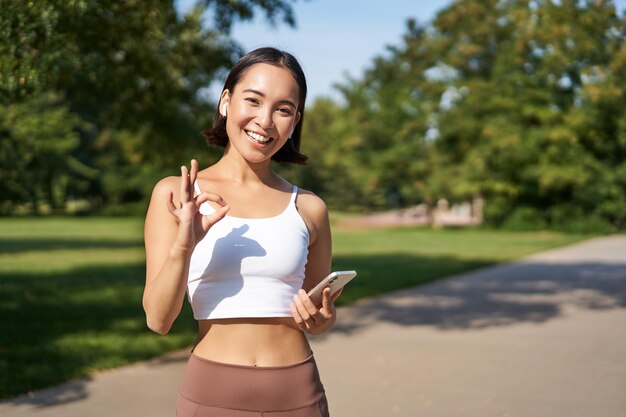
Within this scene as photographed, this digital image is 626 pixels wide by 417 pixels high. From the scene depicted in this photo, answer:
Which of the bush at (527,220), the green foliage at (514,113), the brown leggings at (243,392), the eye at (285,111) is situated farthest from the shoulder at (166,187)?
the bush at (527,220)

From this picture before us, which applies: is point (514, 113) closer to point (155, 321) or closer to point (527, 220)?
point (527, 220)

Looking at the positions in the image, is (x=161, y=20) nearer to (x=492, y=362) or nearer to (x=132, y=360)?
(x=132, y=360)

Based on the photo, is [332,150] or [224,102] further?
[332,150]

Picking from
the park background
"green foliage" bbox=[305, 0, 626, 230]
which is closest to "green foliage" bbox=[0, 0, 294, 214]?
the park background

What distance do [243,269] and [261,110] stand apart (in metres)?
0.42

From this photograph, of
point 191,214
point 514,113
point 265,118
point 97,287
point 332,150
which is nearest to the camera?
point 191,214

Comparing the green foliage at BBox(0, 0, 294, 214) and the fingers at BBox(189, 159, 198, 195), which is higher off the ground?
the green foliage at BBox(0, 0, 294, 214)

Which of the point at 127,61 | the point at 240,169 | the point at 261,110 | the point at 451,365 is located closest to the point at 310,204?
the point at 240,169

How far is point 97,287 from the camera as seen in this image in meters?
14.4

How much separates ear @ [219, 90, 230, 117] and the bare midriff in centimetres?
58

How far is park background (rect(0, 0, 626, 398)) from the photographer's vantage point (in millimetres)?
8906

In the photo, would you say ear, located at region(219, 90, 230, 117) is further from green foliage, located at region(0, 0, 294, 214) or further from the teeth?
green foliage, located at region(0, 0, 294, 214)

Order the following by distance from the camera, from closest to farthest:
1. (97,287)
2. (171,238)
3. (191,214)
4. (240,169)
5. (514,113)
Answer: (191,214) < (171,238) < (240,169) < (97,287) < (514,113)

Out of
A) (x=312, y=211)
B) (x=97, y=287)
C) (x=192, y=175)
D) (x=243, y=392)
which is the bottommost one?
(x=97, y=287)
